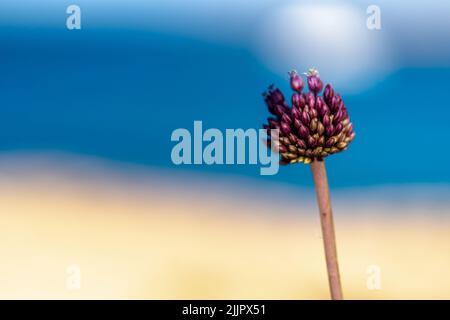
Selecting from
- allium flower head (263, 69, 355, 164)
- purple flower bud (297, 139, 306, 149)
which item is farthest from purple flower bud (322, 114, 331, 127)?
purple flower bud (297, 139, 306, 149)

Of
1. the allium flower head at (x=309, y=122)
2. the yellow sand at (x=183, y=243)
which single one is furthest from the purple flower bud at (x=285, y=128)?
the yellow sand at (x=183, y=243)

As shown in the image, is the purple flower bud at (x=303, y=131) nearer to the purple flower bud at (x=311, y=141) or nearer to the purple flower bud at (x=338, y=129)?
the purple flower bud at (x=311, y=141)

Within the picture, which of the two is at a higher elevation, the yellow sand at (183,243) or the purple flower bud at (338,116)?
the purple flower bud at (338,116)

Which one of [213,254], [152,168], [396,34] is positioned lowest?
[213,254]

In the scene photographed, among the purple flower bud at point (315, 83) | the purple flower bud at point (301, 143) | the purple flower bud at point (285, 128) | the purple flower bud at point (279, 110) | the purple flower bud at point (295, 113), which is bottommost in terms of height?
the purple flower bud at point (301, 143)

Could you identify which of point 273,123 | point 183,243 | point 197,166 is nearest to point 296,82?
point 273,123

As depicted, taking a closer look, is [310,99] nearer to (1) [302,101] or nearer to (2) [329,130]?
(1) [302,101]

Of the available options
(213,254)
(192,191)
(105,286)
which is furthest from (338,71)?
(105,286)

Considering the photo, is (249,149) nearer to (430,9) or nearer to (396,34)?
(396,34)
